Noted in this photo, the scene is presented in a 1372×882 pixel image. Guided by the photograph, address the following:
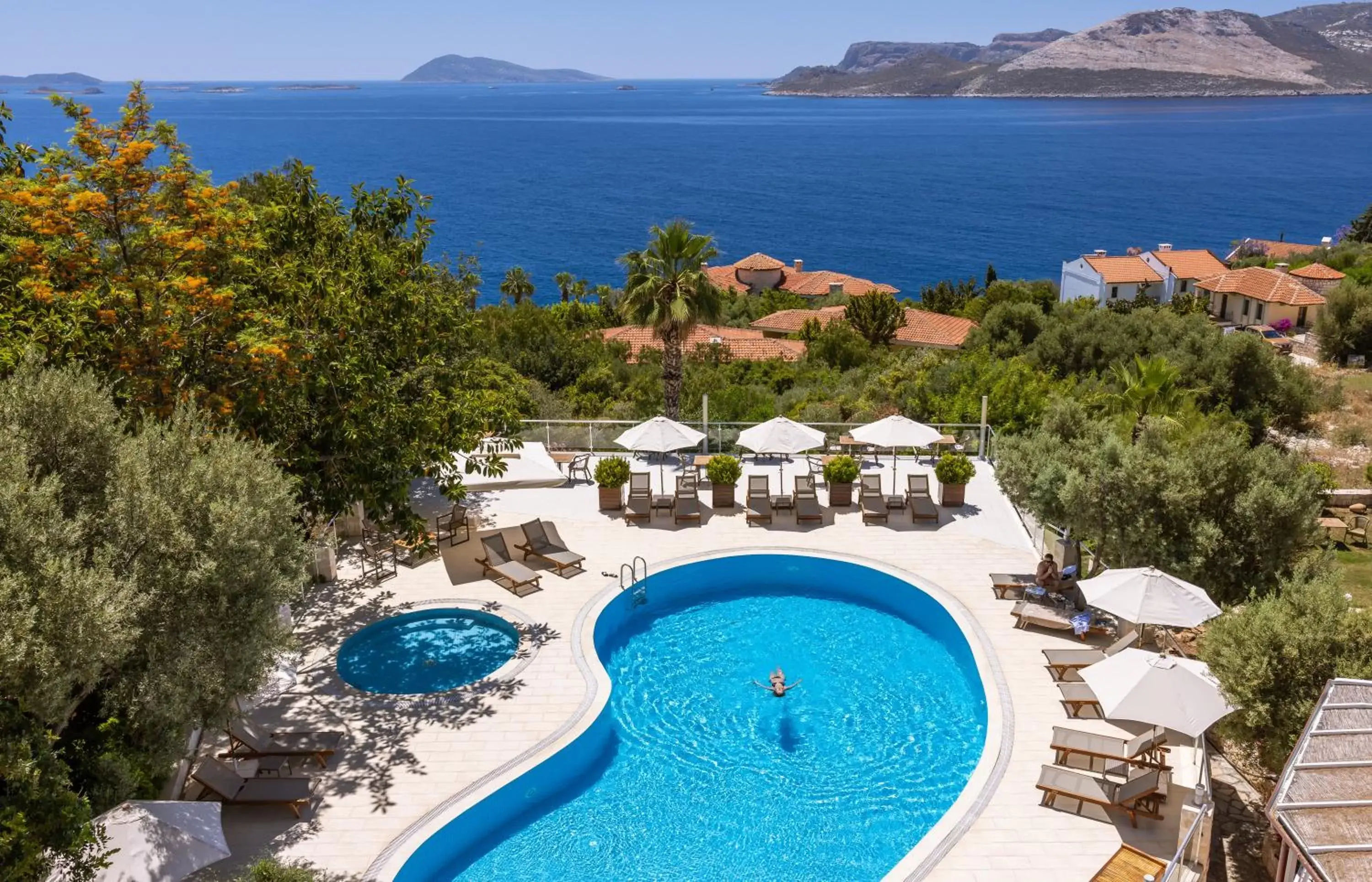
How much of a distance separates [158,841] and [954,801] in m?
8.22

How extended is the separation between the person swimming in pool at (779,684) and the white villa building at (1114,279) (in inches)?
2378

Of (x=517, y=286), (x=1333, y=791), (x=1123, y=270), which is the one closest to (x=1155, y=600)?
(x=1333, y=791)

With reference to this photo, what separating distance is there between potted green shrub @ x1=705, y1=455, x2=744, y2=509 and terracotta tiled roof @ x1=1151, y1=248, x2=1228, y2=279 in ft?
203

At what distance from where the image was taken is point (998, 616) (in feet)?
47.2

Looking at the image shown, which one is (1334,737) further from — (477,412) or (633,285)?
(633,285)

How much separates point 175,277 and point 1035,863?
12.2 meters

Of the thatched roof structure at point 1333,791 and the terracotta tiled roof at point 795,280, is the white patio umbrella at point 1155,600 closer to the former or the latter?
the thatched roof structure at point 1333,791

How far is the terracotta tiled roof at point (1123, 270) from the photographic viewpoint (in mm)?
67625

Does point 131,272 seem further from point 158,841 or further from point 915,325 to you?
point 915,325

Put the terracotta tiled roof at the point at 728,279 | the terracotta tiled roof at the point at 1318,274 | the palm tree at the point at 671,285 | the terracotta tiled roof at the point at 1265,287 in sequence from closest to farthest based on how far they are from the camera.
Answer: the palm tree at the point at 671,285, the terracotta tiled roof at the point at 1265,287, the terracotta tiled roof at the point at 1318,274, the terracotta tiled roof at the point at 728,279

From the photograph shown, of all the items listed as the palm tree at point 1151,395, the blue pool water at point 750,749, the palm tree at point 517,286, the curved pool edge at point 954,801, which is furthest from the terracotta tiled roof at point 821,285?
the curved pool edge at point 954,801

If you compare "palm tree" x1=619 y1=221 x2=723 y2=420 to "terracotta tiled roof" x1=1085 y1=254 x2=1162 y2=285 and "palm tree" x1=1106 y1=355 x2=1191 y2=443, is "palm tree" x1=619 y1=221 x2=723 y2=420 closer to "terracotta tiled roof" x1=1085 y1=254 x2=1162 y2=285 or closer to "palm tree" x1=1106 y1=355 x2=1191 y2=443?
"palm tree" x1=1106 y1=355 x2=1191 y2=443

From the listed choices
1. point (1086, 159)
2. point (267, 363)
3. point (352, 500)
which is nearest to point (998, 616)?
point (352, 500)

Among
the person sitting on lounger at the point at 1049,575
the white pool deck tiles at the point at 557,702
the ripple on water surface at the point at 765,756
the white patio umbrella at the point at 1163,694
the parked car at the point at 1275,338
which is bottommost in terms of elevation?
the parked car at the point at 1275,338
